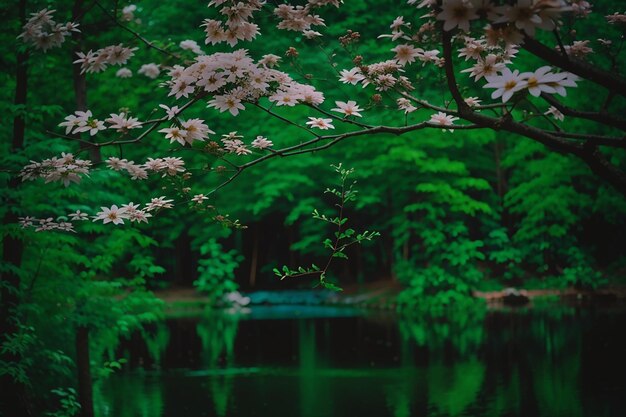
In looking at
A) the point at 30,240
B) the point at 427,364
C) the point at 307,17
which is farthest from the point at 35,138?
the point at 427,364

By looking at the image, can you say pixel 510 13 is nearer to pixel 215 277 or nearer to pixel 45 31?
pixel 45 31

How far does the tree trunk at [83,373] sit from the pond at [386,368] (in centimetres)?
53

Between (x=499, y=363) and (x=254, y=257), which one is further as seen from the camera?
(x=254, y=257)

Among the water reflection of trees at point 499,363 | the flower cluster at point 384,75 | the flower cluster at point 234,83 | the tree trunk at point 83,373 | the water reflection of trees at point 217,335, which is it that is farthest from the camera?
the water reflection of trees at point 217,335

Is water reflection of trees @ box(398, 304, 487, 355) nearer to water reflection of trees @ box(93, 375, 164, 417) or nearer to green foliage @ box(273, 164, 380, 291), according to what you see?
water reflection of trees @ box(93, 375, 164, 417)

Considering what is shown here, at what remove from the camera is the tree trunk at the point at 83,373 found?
6.11m

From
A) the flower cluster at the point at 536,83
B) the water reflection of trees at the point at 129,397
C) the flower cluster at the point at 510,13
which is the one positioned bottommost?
the water reflection of trees at the point at 129,397

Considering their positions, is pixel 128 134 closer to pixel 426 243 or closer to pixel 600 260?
pixel 426 243

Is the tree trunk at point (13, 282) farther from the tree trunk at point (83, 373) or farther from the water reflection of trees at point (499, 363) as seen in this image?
the water reflection of trees at point (499, 363)

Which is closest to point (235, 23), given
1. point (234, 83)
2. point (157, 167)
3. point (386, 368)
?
point (234, 83)

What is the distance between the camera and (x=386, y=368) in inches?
344

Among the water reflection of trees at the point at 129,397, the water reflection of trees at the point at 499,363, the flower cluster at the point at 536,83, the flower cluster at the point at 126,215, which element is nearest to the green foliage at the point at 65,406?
the water reflection of trees at the point at 129,397

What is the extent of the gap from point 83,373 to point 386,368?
13.8 ft

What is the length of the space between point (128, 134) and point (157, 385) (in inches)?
250
